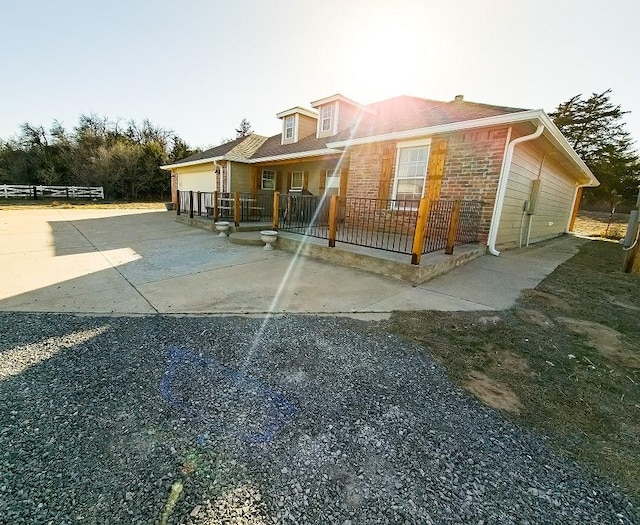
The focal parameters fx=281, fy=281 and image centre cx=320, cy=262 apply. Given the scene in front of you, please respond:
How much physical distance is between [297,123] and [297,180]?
8.24 feet

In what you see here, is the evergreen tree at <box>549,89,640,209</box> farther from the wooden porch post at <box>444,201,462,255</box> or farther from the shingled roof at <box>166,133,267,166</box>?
the wooden porch post at <box>444,201,462,255</box>

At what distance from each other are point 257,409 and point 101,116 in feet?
122

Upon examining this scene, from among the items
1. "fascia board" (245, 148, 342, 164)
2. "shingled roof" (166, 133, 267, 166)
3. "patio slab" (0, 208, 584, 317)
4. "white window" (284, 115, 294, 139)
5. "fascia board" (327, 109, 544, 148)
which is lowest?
"patio slab" (0, 208, 584, 317)

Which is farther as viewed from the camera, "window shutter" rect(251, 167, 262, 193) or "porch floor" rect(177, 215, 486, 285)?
"window shutter" rect(251, 167, 262, 193)

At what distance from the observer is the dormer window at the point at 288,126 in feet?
42.0

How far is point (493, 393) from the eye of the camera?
79.4 inches

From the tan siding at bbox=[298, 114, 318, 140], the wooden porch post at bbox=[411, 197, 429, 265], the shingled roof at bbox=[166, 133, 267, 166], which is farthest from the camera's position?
the shingled roof at bbox=[166, 133, 267, 166]

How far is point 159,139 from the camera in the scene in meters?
31.0

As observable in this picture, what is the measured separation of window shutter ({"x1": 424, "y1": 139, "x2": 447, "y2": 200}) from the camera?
6533 millimetres

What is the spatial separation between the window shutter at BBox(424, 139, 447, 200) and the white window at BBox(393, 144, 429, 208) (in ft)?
0.57

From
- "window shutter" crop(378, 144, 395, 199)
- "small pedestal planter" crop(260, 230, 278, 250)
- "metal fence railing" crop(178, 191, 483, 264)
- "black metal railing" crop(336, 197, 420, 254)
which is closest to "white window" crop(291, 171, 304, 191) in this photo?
"metal fence railing" crop(178, 191, 483, 264)

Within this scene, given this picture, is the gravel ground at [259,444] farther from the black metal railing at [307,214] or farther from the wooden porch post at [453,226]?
the black metal railing at [307,214]

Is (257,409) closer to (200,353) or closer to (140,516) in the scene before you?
(140,516)

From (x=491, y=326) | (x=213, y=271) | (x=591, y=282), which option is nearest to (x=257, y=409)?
(x=491, y=326)
